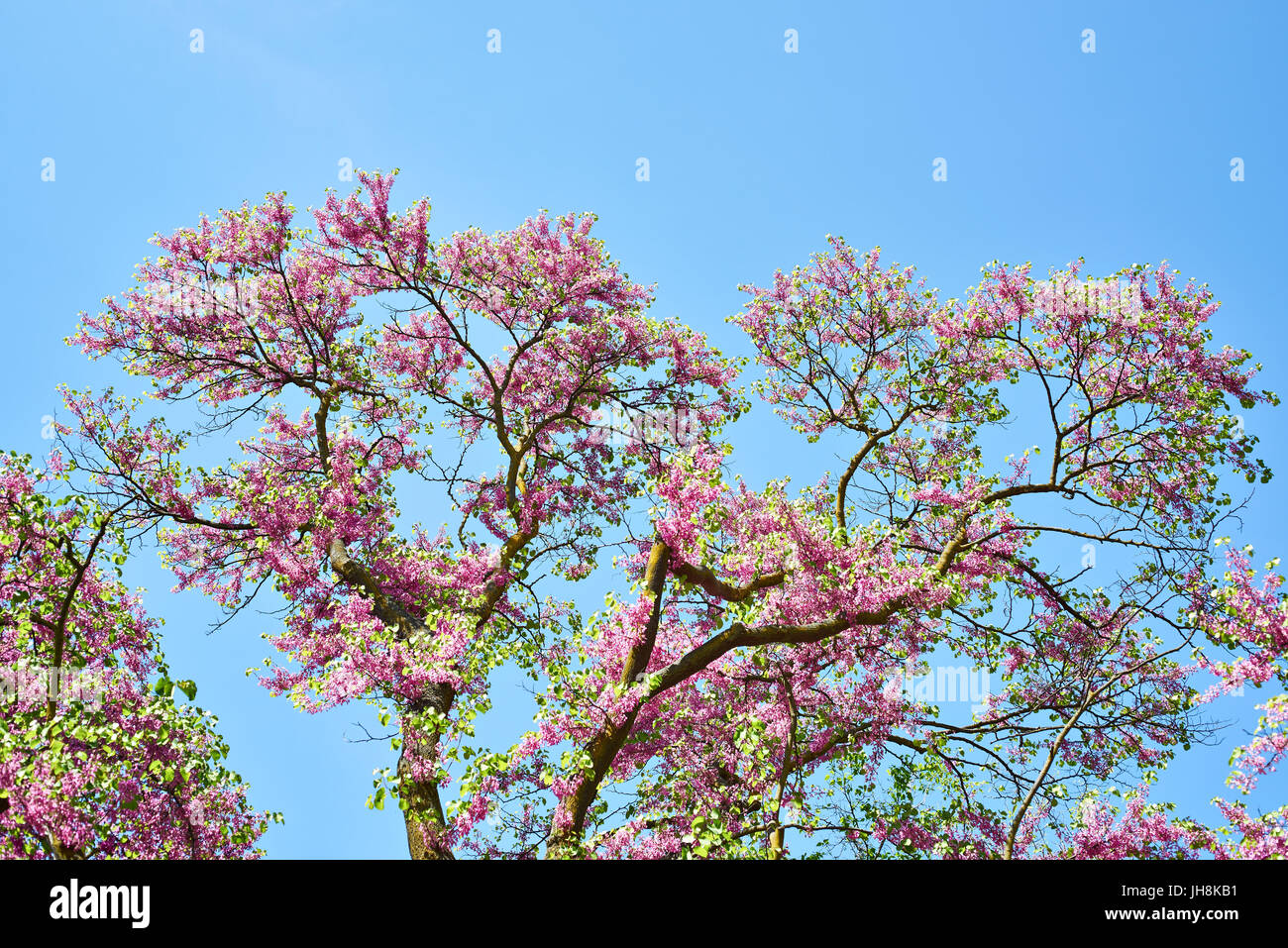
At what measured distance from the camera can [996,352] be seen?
14141 millimetres

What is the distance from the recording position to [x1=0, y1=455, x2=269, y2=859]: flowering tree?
790 centimetres

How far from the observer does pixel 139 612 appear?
12875 millimetres

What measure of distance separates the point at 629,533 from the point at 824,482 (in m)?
3.69

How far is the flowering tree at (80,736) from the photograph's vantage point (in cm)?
790

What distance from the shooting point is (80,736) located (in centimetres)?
789
